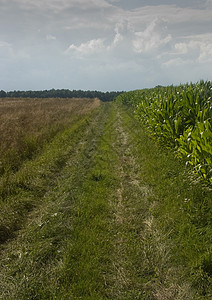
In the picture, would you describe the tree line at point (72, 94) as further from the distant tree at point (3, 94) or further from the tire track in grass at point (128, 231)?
the tire track in grass at point (128, 231)

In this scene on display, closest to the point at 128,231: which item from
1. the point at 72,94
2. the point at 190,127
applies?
the point at 190,127

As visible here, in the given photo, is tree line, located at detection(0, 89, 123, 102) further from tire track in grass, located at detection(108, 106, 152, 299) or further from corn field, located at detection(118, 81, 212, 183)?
tire track in grass, located at detection(108, 106, 152, 299)

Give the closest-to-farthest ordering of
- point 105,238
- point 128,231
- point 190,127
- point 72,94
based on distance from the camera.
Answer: point 105,238
point 128,231
point 190,127
point 72,94

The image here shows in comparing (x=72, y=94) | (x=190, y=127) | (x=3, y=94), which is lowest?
(x=190, y=127)

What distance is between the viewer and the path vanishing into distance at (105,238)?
320cm

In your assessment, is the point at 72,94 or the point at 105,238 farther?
the point at 72,94

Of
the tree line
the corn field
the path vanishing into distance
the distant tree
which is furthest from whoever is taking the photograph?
the tree line

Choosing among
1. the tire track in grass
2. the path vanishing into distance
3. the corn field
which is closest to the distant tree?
the corn field

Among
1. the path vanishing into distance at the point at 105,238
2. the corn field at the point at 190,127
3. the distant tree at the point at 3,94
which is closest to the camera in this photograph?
the path vanishing into distance at the point at 105,238

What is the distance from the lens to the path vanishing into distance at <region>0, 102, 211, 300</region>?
320 cm

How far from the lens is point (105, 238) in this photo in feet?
14.0

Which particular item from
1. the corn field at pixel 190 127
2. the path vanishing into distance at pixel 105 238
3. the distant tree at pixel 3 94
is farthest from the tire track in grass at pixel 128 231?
the distant tree at pixel 3 94

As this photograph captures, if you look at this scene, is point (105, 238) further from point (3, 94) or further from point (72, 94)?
point (72, 94)

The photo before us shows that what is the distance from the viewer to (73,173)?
7.40 meters
